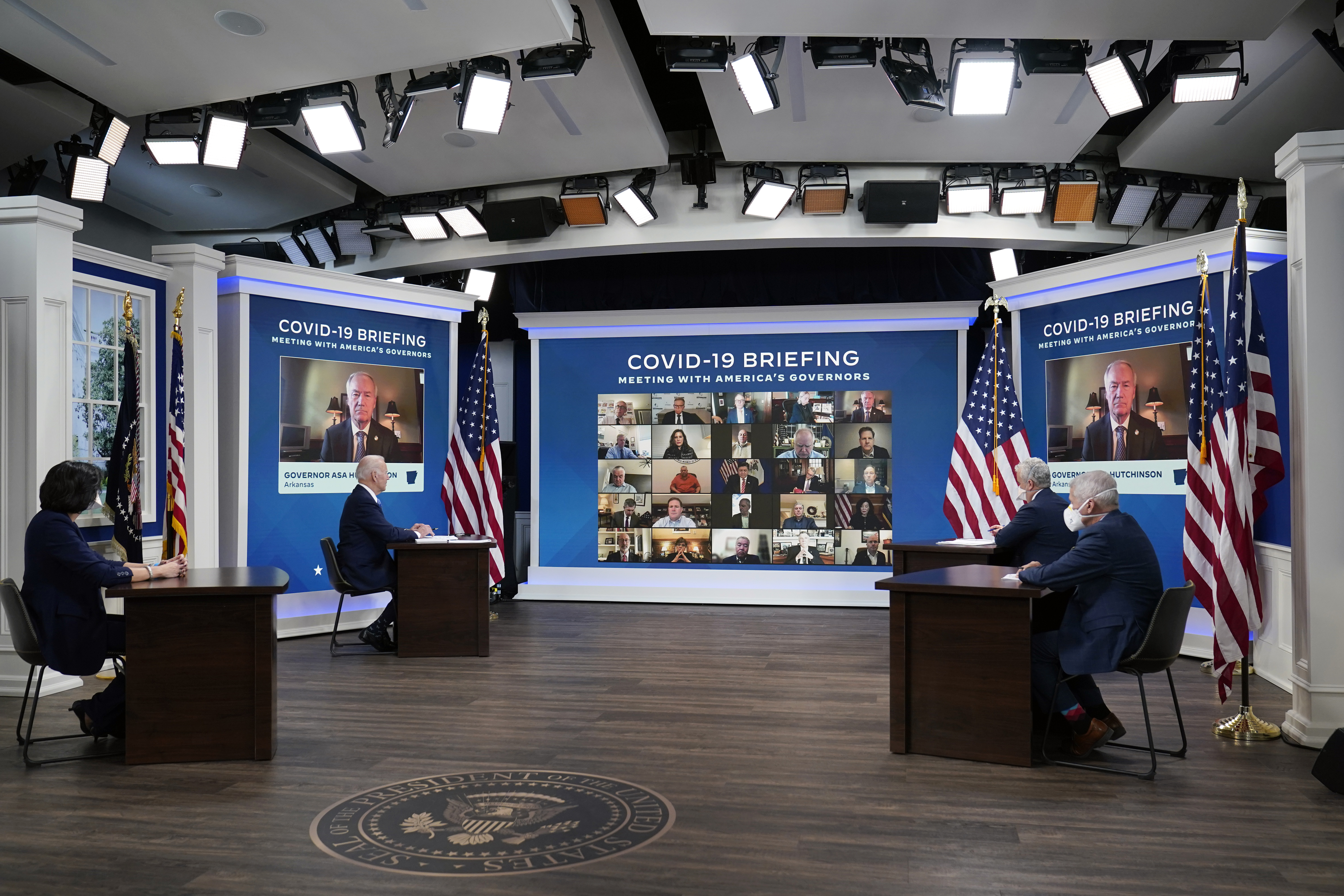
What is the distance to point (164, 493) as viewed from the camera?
7484mm

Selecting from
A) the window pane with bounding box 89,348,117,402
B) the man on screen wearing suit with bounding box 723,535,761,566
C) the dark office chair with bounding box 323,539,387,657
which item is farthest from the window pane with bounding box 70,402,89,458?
the man on screen wearing suit with bounding box 723,535,761,566

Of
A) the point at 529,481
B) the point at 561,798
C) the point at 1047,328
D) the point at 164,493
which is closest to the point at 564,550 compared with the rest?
the point at 529,481

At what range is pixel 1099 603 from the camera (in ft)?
14.9

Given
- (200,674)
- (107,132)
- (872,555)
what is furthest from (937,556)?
(107,132)

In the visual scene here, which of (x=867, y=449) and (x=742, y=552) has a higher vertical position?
(x=867, y=449)

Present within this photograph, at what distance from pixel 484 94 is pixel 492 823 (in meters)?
4.77

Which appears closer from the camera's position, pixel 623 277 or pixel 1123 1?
pixel 1123 1

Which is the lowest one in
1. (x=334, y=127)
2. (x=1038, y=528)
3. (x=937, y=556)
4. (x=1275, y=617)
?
(x=1275, y=617)

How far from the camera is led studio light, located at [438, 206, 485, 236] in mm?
9414

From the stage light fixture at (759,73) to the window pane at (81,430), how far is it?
17.5 ft

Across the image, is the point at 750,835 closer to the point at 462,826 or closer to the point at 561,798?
the point at 561,798

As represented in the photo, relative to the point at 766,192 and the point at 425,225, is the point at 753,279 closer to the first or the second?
the point at 766,192

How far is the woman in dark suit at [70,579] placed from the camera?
14.7ft

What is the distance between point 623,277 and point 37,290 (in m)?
6.01
